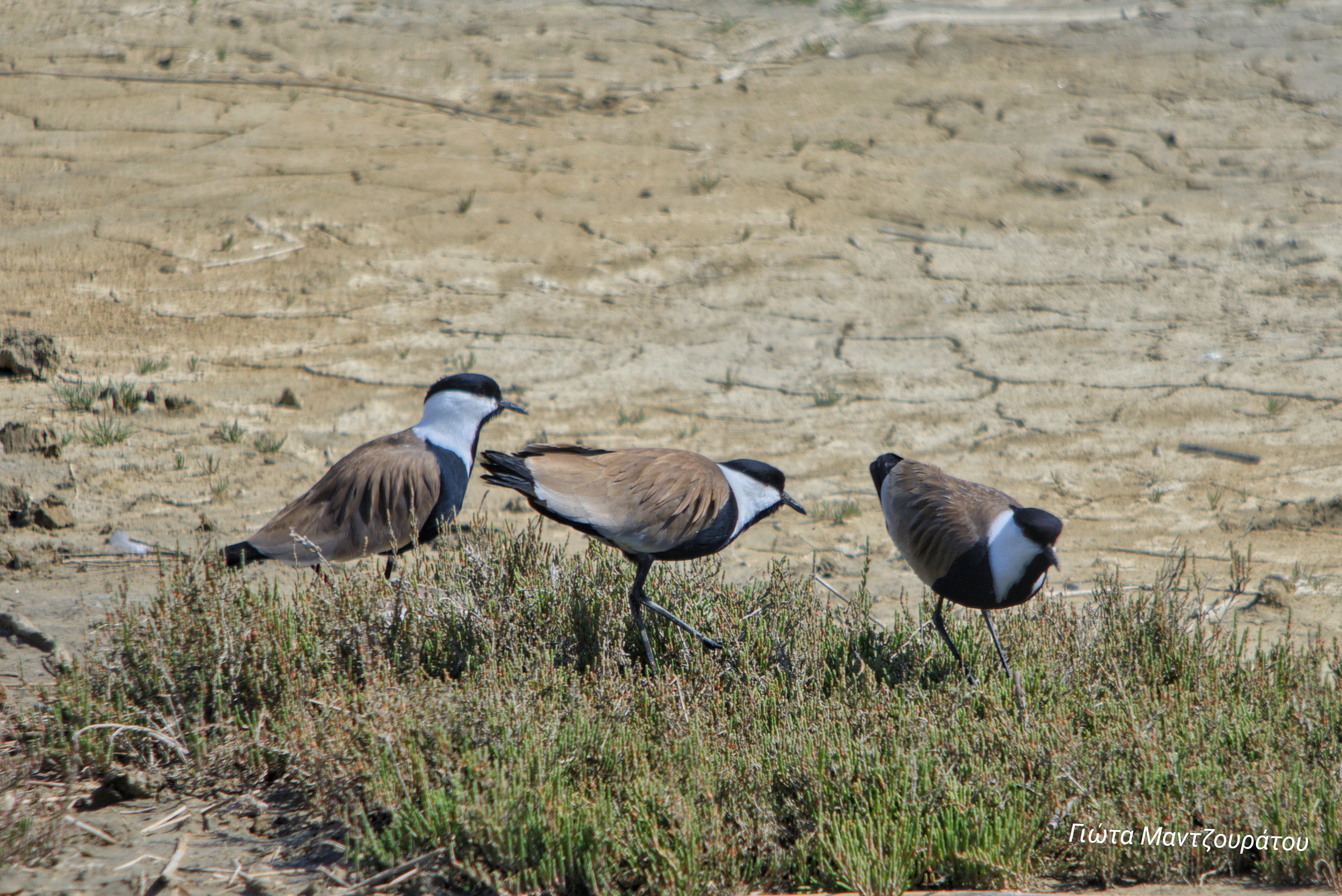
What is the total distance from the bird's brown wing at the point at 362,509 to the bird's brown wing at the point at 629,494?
0.72 metres

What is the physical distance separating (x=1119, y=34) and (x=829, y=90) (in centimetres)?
370

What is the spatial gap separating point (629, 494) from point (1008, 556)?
1.37 meters

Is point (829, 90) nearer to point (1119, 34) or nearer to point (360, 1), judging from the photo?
point (1119, 34)

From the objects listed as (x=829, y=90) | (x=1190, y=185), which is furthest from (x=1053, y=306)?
(x=829, y=90)

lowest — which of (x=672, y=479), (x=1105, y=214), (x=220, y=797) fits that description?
(x=220, y=797)

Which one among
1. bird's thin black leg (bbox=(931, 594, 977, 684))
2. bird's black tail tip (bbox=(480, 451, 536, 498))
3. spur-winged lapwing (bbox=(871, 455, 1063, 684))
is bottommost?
bird's thin black leg (bbox=(931, 594, 977, 684))

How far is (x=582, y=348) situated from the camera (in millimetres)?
7781

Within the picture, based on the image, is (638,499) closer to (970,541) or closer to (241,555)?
(970,541)

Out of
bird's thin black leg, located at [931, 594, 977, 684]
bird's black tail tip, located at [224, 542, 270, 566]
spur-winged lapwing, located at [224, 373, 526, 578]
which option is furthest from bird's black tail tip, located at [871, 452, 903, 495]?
bird's black tail tip, located at [224, 542, 270, 566]

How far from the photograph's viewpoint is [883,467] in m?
5.11

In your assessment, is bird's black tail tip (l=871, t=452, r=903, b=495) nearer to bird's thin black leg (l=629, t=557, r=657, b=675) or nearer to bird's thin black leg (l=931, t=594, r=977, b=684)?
bird's thin black leg (l=931, t=594, r=977, b=684)

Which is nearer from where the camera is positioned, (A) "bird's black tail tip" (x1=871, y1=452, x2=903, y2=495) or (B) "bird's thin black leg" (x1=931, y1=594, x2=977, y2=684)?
(B) "bird's thin black leg" (x1=931, y1=594, x2=977, y2=684)

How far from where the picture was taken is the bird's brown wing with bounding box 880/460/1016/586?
4402 millimetres

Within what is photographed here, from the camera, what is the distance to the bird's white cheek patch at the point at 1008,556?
420cm
